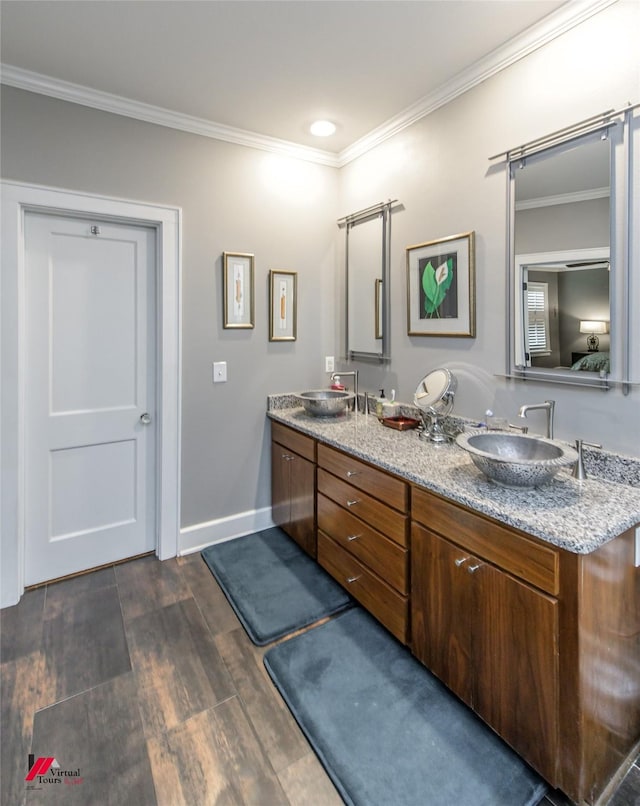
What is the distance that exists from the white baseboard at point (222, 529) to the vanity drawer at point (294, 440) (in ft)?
1.81

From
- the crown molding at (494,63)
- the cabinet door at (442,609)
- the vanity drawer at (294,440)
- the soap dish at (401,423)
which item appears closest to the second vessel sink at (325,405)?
the vanity drawer at (294,440)

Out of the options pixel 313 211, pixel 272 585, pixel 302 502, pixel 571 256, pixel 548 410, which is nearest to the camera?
pixel 571 256

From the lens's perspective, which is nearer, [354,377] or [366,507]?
[366,507]

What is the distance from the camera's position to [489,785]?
128 cm

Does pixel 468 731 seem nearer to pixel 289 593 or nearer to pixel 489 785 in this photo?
pixel 489 785

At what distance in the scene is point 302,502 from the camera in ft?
8.25

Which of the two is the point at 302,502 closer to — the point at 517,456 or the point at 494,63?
the point at 517,456

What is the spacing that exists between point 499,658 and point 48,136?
116 inches

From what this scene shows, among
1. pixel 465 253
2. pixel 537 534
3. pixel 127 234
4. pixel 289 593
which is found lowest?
pixel 289 593

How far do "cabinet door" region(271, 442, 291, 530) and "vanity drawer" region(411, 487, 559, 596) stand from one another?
119 cm

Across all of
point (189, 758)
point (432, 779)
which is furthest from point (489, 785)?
point (189, 758)

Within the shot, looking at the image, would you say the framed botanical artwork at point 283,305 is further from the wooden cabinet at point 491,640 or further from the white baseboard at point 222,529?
the wooden cabinet at point 491,640

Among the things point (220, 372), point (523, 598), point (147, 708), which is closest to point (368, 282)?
point (220, 372)

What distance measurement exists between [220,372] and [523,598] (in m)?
2.01
